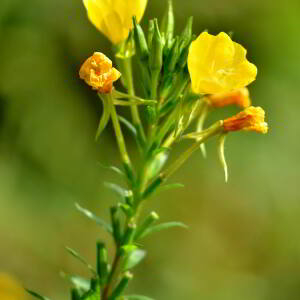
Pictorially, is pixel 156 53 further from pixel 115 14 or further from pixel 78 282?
pixel 78 282

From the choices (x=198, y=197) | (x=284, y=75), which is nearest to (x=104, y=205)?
(x=198, y=197)

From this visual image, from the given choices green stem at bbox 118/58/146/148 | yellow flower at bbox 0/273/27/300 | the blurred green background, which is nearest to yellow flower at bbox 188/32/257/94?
green stem at bbox 118/58/146/148

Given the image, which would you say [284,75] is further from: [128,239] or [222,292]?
[128,239]

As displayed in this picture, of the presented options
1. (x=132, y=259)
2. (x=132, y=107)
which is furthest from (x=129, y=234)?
(x=132, y=107)

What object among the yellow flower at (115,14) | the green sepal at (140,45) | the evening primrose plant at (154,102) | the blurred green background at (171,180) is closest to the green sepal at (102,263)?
the evening primrose plant at (154,102)

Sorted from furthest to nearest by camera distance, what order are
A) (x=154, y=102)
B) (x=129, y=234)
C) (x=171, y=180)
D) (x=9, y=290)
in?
(x=171, y=180), (x=9, y=290), (x=129, y=234), (x=154, y=102)

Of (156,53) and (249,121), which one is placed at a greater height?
(156,53)
